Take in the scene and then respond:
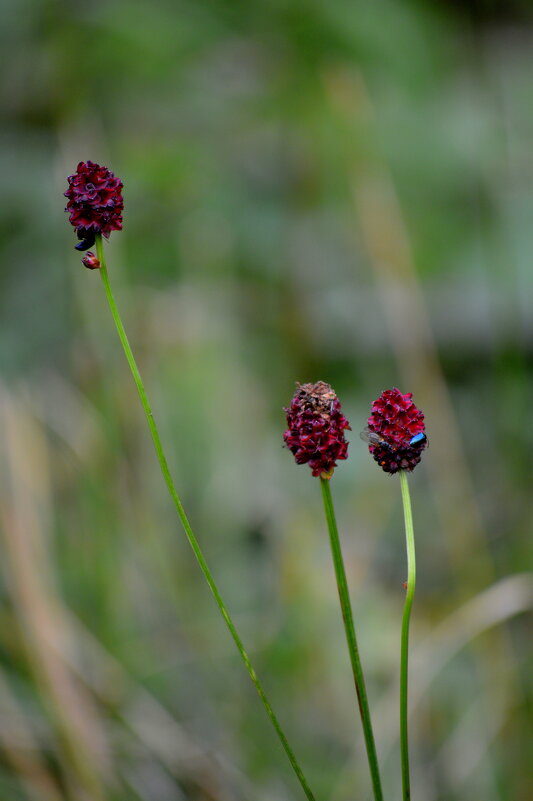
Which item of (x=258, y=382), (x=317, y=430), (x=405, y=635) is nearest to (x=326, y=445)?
(x=317, y=430)

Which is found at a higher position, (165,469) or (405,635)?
(165,469)

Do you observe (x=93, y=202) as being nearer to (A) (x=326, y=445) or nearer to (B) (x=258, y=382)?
(A) (x=326, y=445)

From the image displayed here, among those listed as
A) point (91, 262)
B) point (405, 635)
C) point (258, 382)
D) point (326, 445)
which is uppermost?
point (258, 382)

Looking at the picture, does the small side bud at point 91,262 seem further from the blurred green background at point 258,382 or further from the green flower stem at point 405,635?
the blurred green background at point 258,382

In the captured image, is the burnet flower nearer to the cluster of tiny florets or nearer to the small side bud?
the cluster of tiny florets

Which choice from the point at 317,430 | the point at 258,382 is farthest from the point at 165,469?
the point at 258,382

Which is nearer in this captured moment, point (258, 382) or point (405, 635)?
point (405, 635)

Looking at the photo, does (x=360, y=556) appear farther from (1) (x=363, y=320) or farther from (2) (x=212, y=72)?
(2) (x=212, y=72)

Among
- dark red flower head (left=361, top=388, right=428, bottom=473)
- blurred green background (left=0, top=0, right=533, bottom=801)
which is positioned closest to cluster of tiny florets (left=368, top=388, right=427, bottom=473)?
dark red flower head (left=361, top=388, right=428, bottom=473)

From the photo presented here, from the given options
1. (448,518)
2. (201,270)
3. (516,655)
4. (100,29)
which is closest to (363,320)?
(201,270)
